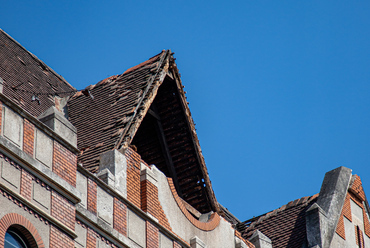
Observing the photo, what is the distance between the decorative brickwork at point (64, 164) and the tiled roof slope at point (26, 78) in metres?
5.15

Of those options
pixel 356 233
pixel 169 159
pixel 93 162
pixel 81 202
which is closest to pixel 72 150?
pixel 81 202

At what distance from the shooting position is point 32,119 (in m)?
20.4

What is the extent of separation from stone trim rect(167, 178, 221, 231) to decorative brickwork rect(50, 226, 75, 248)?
237 inches

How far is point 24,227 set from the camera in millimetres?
19047

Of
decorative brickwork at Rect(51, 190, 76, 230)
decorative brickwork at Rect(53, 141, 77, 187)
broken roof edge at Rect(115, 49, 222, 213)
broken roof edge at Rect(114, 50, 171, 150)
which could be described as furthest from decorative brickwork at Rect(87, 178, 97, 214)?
broken roof edge at Rect(115, 49, 222, 213)

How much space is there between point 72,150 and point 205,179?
Answer: 26.9 ft

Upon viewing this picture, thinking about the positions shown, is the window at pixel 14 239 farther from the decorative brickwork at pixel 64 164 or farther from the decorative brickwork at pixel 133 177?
the decorative brickwork at pixel 133 177

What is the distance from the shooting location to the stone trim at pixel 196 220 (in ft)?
84.4

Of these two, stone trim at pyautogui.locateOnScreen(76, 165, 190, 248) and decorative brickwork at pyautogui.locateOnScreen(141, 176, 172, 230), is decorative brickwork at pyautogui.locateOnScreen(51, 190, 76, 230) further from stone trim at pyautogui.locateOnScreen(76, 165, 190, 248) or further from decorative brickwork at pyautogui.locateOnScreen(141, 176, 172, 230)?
decorative brickwork at pyautogui.locateOnScreen(141, 176, 172, 230)

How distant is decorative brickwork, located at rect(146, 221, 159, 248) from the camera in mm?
23005

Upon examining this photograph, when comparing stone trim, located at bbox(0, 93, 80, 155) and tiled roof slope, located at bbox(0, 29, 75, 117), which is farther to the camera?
tiled roof slope, located at bbox(0, 29, 75, 117)

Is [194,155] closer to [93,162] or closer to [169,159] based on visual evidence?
[169,159]

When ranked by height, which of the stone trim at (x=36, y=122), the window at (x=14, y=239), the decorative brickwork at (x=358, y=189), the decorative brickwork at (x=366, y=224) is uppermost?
the decorative brickwork at (x=358, y=189)

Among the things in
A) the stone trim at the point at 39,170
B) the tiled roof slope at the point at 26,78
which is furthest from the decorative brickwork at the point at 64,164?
the tiled roof slope at the point at 26,78
